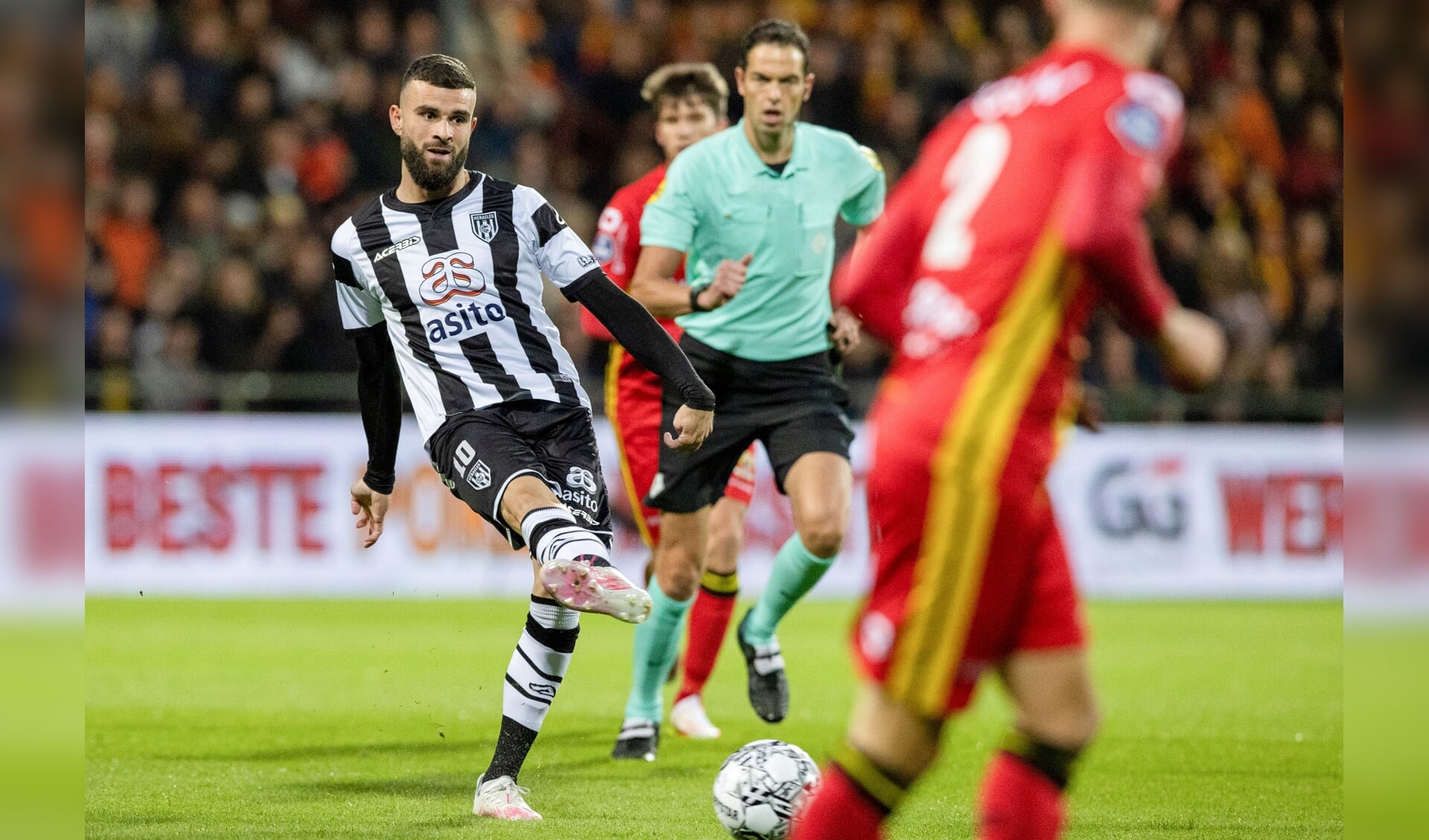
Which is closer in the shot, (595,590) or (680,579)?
(595,590)

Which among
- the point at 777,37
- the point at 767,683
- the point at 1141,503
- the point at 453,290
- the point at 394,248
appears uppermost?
the point at 777,37

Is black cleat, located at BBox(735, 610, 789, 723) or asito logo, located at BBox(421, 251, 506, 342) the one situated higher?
asito logo, located at BBox(421, 251, 506, 342)

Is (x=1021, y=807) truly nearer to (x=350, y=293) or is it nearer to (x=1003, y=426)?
(x=1003, y=426)

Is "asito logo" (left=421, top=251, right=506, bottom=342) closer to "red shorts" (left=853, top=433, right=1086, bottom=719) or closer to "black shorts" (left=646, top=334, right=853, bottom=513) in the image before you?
"black shorts" (left=646, top=334, right=853, bottom=513)

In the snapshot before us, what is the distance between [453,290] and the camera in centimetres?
570

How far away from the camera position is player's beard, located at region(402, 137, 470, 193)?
5.73 meters

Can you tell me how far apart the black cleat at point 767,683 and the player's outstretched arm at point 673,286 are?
4.36ft

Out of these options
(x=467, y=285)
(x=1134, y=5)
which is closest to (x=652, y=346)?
(x=467, y=285)

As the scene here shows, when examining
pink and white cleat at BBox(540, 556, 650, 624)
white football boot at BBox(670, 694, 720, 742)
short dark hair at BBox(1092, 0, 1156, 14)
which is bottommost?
white football boot at BBox(670, 694, 720, 742)

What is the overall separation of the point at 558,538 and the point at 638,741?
212 centimetres


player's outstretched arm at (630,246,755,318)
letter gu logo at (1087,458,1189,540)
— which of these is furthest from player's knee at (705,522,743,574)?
letter gu logo at (1087,458,1189,540)

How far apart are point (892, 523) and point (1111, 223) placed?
2.34 ft

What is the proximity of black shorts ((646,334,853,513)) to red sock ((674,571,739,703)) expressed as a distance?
0.61m
